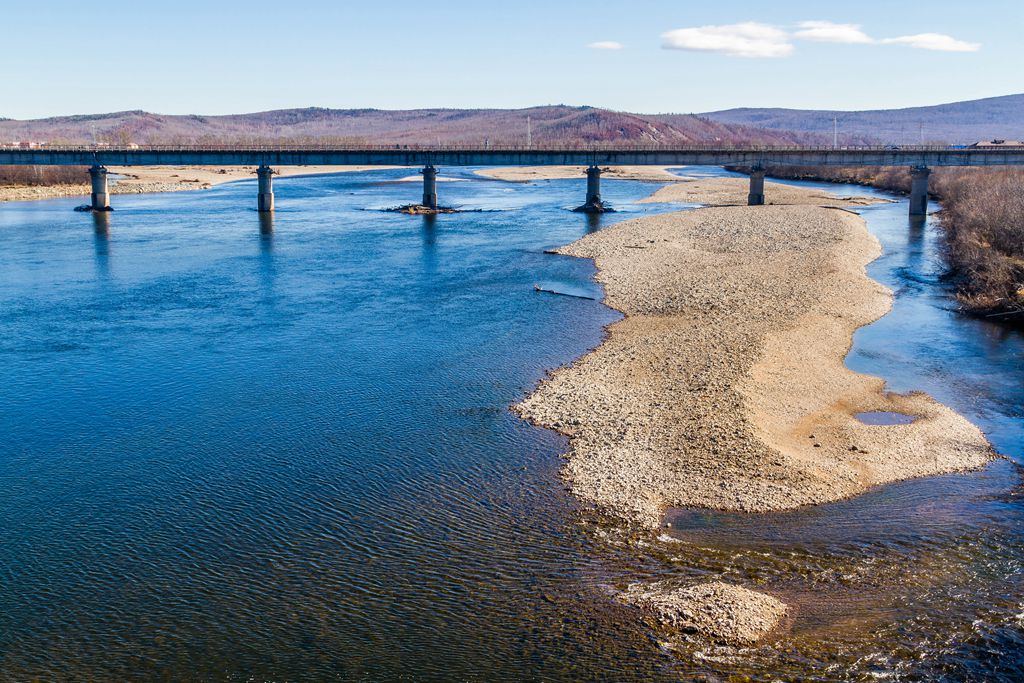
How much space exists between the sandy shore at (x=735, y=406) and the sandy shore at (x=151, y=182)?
8638 cm

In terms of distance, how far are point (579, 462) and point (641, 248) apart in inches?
1528

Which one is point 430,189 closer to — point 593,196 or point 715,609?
point 593,196

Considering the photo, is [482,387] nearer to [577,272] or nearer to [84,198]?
[577,272]

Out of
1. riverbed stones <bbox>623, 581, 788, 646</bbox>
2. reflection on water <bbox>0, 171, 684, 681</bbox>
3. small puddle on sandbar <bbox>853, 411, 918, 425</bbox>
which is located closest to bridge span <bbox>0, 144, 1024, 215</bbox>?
reflection on water <bbox>0, 171, 684, 681</bbox>

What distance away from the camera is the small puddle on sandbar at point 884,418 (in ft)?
88.1

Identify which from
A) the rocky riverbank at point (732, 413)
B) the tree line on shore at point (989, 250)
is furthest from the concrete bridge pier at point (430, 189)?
the tree line on shore at point (989, 250)

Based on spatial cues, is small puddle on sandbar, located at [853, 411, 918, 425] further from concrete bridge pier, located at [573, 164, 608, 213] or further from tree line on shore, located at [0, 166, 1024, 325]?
concrete bridge pier, located at [573, 164, 608, 213]

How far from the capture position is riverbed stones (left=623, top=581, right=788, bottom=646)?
1650cm

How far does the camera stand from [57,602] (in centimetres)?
1761

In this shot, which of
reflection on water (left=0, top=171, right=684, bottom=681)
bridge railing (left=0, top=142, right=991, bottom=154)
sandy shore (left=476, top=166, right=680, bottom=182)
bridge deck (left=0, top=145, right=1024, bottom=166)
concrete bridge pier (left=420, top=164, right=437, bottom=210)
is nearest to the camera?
reflection on water (left=0, top=171, right=684, bottom=681)

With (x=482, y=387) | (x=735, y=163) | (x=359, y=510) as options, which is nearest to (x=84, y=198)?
(x=735, y=163)

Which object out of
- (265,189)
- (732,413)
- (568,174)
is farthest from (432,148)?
(732,413)

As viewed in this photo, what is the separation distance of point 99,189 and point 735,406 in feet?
256

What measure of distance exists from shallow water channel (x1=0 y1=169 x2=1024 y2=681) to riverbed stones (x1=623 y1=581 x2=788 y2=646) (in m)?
0.39
